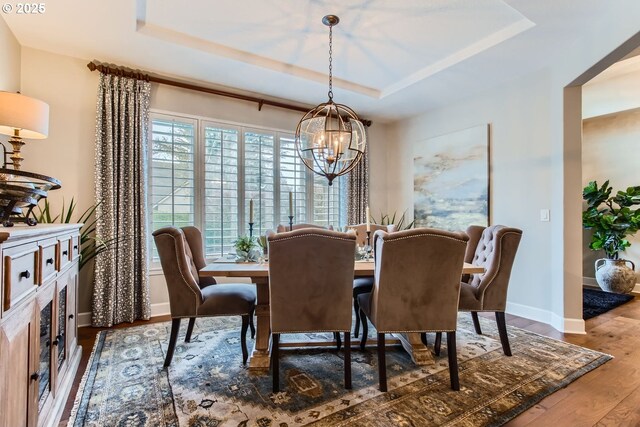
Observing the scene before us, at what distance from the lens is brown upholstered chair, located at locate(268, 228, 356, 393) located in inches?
73.1

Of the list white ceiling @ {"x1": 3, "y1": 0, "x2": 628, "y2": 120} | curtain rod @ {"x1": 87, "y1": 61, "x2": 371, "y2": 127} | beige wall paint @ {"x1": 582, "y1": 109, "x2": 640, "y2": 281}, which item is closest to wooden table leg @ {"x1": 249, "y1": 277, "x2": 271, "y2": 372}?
white ceiling @ {"x1": 3, "y1": 0, "x2": 628, "y2": 120}

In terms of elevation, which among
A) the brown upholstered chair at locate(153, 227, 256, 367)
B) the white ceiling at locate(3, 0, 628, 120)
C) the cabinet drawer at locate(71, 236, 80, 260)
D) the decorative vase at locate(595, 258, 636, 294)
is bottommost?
the decorative vase at locate(595, 258, 636, 294)

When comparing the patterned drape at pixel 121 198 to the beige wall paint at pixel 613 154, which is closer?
the patterned drape at pixel 121 198

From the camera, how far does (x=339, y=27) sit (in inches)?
108

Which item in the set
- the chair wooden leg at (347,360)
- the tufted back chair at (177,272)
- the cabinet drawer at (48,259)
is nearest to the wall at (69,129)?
the tufted back chair at (177,272)

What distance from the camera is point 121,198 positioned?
3160 mm

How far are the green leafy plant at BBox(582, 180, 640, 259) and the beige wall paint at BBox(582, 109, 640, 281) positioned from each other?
234 millimetres

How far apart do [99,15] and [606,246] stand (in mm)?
6456

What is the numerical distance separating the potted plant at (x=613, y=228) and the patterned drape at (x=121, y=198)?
5945mm

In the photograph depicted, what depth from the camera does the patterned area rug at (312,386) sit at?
1676 mm

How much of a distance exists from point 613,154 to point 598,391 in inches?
175

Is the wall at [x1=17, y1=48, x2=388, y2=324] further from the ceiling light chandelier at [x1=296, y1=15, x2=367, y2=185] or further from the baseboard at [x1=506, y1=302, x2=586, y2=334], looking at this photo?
the baseboard at [x1=506, y1=302, x2=586, y2=334]

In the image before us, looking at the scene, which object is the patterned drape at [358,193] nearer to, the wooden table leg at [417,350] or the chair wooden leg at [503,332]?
the wooden table leg at [417,350]

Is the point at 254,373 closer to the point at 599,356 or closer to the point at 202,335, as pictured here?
the point at 202,335
